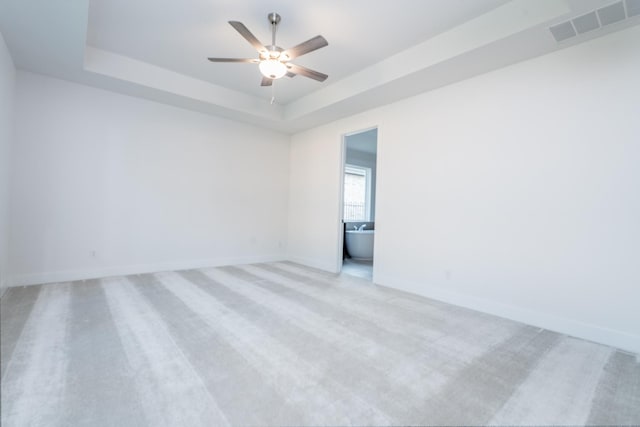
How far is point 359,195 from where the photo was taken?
29.7ft

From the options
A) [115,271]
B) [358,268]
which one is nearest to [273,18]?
[115,271]

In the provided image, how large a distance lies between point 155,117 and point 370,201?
20.0 ft

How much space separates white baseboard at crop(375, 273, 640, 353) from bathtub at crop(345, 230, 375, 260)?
2583mm

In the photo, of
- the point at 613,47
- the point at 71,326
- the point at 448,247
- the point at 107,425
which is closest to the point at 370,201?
the point at 448,247

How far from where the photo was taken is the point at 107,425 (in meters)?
1.44

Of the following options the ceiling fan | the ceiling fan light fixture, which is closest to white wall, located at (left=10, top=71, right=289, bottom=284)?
the ceiling fan

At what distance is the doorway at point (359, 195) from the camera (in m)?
6.77

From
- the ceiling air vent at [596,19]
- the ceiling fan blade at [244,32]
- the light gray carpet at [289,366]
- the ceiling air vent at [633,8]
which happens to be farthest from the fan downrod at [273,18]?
the light gray carpet at [289,366]

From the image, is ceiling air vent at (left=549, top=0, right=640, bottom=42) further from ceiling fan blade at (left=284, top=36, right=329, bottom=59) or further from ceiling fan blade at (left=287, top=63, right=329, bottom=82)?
ceiling fan blade at (left=287, top=63, right=329, bottom=82)

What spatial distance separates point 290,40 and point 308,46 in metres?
0.87

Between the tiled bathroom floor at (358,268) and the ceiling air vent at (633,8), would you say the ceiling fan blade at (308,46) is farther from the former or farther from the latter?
the tiled bathroom floor at (358,268)

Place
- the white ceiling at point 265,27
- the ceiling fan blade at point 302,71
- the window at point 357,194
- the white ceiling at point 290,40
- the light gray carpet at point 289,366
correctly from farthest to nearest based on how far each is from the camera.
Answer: the window at point 357,194
the ceiling fan blade at point 302,71
the white ceiling at point 265,27
the white ceiling at point 290,40
the light gray carpet at point 289,366

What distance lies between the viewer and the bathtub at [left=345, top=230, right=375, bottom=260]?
264 inches

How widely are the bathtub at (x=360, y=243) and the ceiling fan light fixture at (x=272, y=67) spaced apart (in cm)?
436
